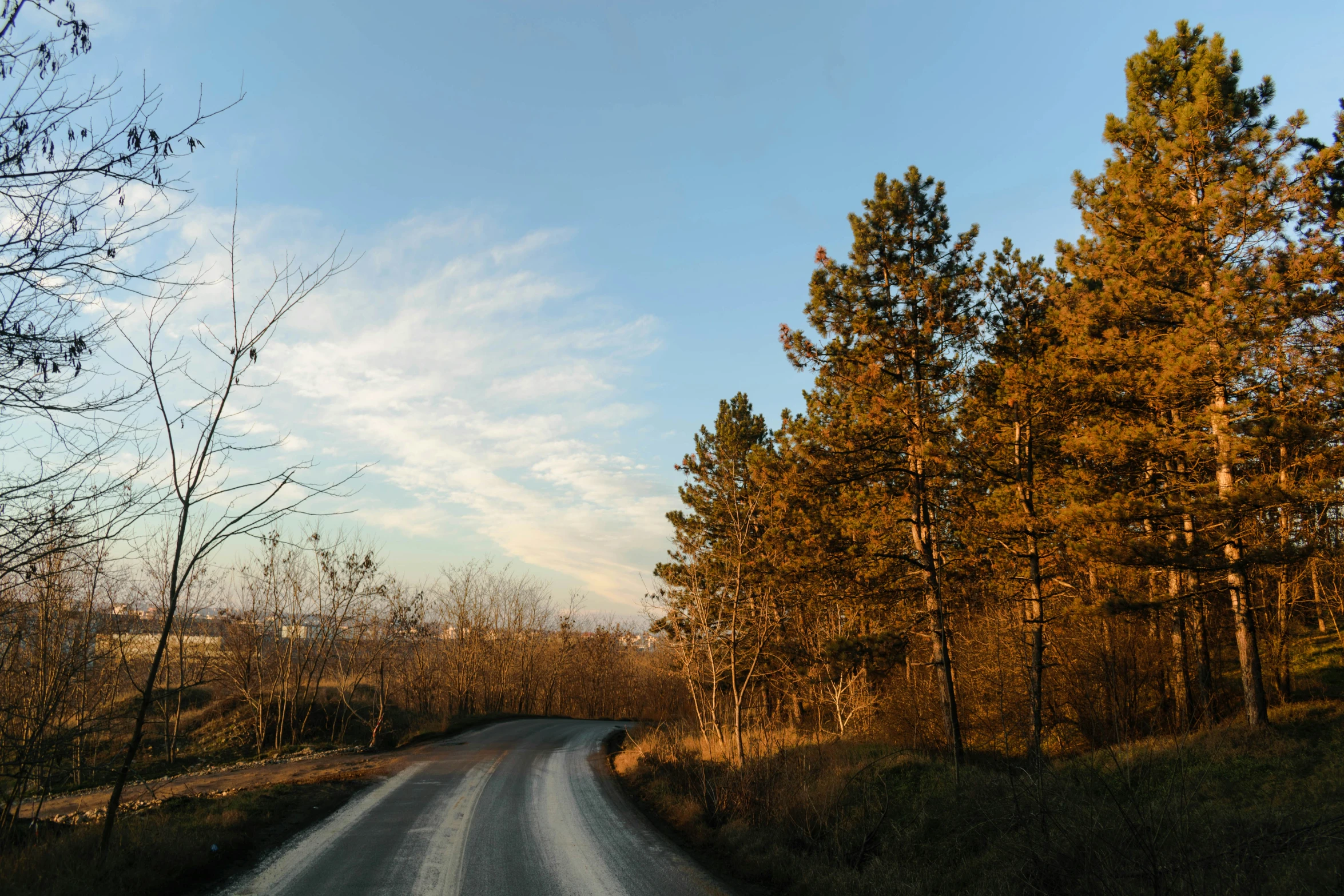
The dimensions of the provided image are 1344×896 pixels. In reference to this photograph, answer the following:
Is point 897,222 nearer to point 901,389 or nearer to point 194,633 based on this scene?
point 901,389

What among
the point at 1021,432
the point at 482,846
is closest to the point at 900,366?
the point at 1021,432

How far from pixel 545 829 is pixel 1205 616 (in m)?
17.9

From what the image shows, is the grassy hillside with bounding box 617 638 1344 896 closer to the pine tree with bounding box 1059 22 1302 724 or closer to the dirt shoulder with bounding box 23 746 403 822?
the pine tree with bounding box 1059 22 1302 724

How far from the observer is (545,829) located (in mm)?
9961

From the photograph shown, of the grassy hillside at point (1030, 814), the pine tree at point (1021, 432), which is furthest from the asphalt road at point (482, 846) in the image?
the pine tree at point (1021, 432)

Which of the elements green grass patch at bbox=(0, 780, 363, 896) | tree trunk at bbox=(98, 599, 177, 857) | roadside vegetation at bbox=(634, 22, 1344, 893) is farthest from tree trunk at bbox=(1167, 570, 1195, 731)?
tree trunk at bbox=(98, 599, 177, 857)

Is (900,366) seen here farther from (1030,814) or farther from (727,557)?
(1030,814)

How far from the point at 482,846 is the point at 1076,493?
45.1ft

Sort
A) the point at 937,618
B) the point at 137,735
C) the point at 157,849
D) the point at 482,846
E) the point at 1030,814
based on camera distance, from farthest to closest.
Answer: the point at 937,618 → the point at 482,846 → the point at 157,849 → the point at 1030,814 → the point at 137,735

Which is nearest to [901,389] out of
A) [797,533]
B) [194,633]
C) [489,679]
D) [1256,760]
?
[797,533]

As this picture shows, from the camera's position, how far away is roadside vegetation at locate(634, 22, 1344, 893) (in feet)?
41.7

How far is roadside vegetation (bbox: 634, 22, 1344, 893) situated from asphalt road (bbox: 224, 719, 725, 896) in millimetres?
1470

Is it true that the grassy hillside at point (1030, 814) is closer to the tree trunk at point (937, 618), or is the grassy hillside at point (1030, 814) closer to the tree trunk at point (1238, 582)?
the tree trunk at point (1238, 582)

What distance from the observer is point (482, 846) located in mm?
8875
